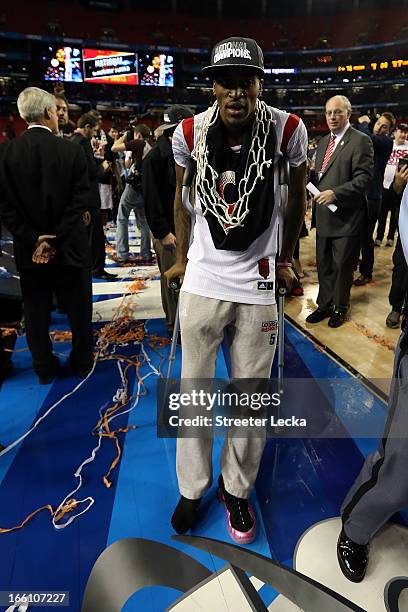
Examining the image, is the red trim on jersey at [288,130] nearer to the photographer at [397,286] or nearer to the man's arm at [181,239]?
the man's arm at [181,239]

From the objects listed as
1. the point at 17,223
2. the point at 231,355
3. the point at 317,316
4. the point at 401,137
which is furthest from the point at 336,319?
the point at 401,137

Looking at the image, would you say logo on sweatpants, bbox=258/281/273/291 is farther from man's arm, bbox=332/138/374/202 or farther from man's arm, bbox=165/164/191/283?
man's arm, bbox=332/138/374/202

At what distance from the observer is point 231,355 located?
1.70 m

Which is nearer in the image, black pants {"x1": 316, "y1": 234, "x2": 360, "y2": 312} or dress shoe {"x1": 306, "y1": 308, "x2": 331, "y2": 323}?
black pants {"x1": 316, "y1": 234, "x2": 360, "y2": 312}

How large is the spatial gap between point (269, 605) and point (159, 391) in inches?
61.8

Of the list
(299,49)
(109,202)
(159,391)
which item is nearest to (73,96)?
(299,49)

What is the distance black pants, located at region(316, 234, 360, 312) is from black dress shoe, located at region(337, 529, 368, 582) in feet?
8.11

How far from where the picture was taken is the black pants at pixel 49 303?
9.12ft

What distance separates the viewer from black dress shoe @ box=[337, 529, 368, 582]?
1538mm

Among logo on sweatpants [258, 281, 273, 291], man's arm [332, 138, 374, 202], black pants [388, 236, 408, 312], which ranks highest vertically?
man's arm [332, 138, 374, 202]

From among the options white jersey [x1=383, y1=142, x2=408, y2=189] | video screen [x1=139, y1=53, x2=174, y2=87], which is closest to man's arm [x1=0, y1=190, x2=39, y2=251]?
white jersey [x1=383, y1=142, x2=408, y2=189]

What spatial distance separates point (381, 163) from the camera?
5.00 meters

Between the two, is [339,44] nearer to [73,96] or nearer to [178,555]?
[73,96]

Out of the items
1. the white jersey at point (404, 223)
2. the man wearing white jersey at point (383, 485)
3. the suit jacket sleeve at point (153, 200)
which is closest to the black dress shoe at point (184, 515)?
the man wearing white jersey at point (383, 485)
